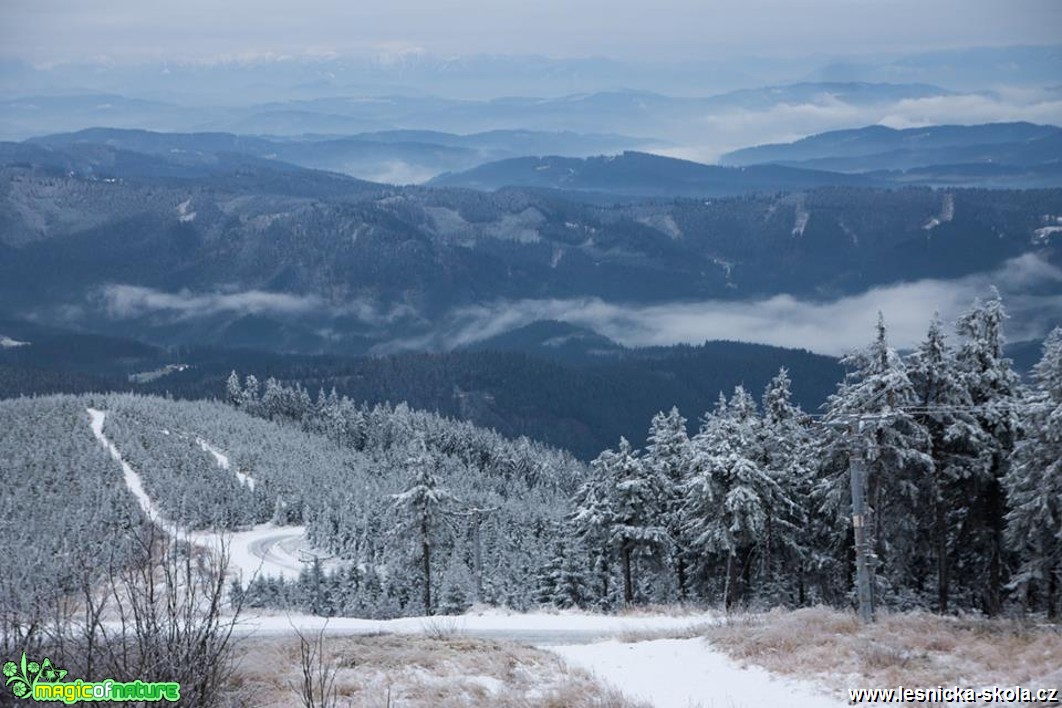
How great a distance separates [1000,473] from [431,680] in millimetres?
22865

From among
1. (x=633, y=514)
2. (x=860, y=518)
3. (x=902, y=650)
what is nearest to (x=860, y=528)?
(x=860, y=518)

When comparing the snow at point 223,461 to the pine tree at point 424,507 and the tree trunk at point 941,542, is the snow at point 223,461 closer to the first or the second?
the pine tree at point 424,507

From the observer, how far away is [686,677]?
18188 mm

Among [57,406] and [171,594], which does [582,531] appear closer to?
[171,594]

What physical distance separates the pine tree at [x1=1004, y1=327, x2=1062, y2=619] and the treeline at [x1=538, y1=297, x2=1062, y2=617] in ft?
0.20

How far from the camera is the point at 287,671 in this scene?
17016 millimetres

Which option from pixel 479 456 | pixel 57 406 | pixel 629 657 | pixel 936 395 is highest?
pixel 936 395

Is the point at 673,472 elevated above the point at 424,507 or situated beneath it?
elevated above

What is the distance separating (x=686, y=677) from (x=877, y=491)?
641 inches

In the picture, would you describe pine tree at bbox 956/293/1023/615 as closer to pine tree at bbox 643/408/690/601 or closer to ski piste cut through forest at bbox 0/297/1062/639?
ski piste cut through forest at bbox 0/297/1062/639

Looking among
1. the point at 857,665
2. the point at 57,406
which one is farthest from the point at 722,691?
the point at 57,406

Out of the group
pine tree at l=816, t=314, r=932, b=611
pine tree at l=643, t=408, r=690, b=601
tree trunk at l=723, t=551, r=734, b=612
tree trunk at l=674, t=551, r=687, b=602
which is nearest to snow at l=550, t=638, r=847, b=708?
pine tree at l=816, t=314, r=932, b=611

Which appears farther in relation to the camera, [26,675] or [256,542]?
[256,542]

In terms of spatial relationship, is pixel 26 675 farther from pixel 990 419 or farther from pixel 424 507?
pixel 424 507
